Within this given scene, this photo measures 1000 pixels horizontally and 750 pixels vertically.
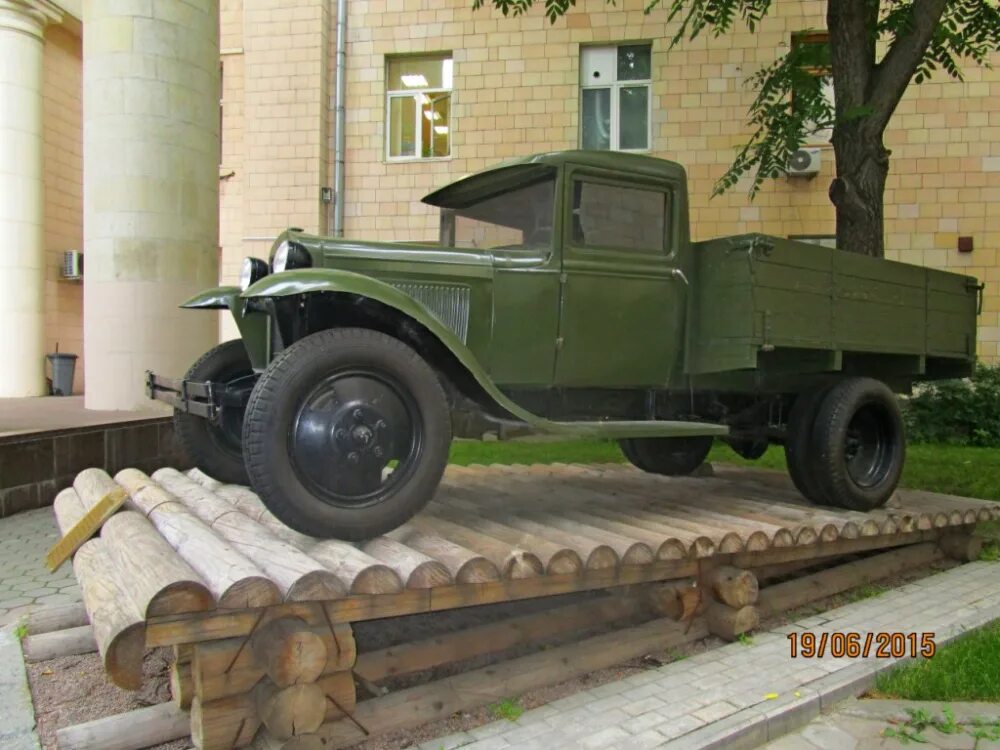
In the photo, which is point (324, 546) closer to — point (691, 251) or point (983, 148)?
point (691, 251)

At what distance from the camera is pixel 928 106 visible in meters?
11.2

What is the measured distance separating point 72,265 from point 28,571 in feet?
32.5

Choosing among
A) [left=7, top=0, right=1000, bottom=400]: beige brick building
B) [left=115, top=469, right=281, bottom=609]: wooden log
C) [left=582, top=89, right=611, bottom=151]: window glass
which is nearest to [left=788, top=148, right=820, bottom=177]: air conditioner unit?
[left=7, top=0, right=1000, bottom=400]: beige brick building

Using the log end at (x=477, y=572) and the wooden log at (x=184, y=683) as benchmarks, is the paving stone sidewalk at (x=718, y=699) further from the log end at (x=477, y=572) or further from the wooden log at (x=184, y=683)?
the wooden log at (x=184, y=683)

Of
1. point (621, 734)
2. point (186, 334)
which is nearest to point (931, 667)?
point (621, 734)

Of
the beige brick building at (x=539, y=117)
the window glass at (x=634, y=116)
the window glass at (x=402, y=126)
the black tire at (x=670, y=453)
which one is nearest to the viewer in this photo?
the black tire at (x=670, y=453)

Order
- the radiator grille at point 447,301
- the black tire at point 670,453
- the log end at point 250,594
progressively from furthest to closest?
the black tire at point 670,453
the radiator grille at point 447,301
the log end at point 250,594

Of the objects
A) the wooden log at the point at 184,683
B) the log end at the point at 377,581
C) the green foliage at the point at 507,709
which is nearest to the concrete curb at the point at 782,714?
the green foliage at the point at 507,709

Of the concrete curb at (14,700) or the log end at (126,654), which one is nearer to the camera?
the log end at (126,654)

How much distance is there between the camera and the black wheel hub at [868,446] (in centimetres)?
480

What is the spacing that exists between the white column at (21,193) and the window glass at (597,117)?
28.8ft

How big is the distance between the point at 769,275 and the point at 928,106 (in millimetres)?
9382

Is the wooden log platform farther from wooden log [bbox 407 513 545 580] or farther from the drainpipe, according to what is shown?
the drainpipe

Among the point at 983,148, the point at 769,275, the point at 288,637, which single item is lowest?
the point at 288,637
